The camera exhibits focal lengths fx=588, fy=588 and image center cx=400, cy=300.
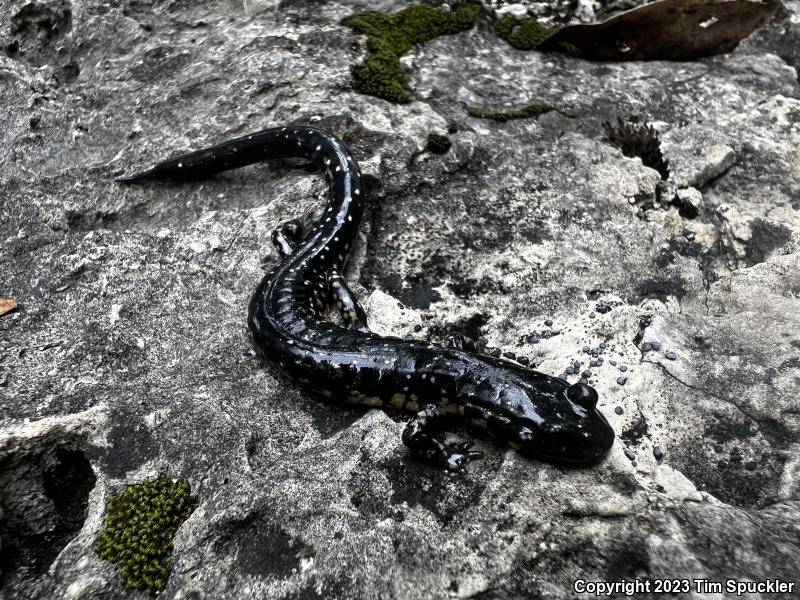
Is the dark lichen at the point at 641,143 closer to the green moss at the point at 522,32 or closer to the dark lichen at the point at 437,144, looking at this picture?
the dark lichen at the point at 437,144

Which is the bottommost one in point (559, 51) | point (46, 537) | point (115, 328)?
point (46, 537)

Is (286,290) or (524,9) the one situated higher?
(524,9)

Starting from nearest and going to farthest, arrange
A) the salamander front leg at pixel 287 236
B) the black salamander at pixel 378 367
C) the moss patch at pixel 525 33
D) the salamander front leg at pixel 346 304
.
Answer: the black salamander at pixel 378 367 < the salamander front leg at pixel 346 304 < the salamander front leg at pixel 287 236 < the moss patch at pixel 525 33

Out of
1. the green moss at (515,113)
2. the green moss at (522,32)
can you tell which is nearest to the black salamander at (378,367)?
the green moss at (515,113)

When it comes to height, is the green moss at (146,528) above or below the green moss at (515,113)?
below

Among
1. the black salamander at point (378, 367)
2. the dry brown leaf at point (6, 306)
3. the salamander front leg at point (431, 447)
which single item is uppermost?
the dry brown leaf at point (6, 306)

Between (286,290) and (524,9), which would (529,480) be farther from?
(524,9)

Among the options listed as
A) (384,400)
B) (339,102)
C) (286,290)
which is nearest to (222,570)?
(384,400)
